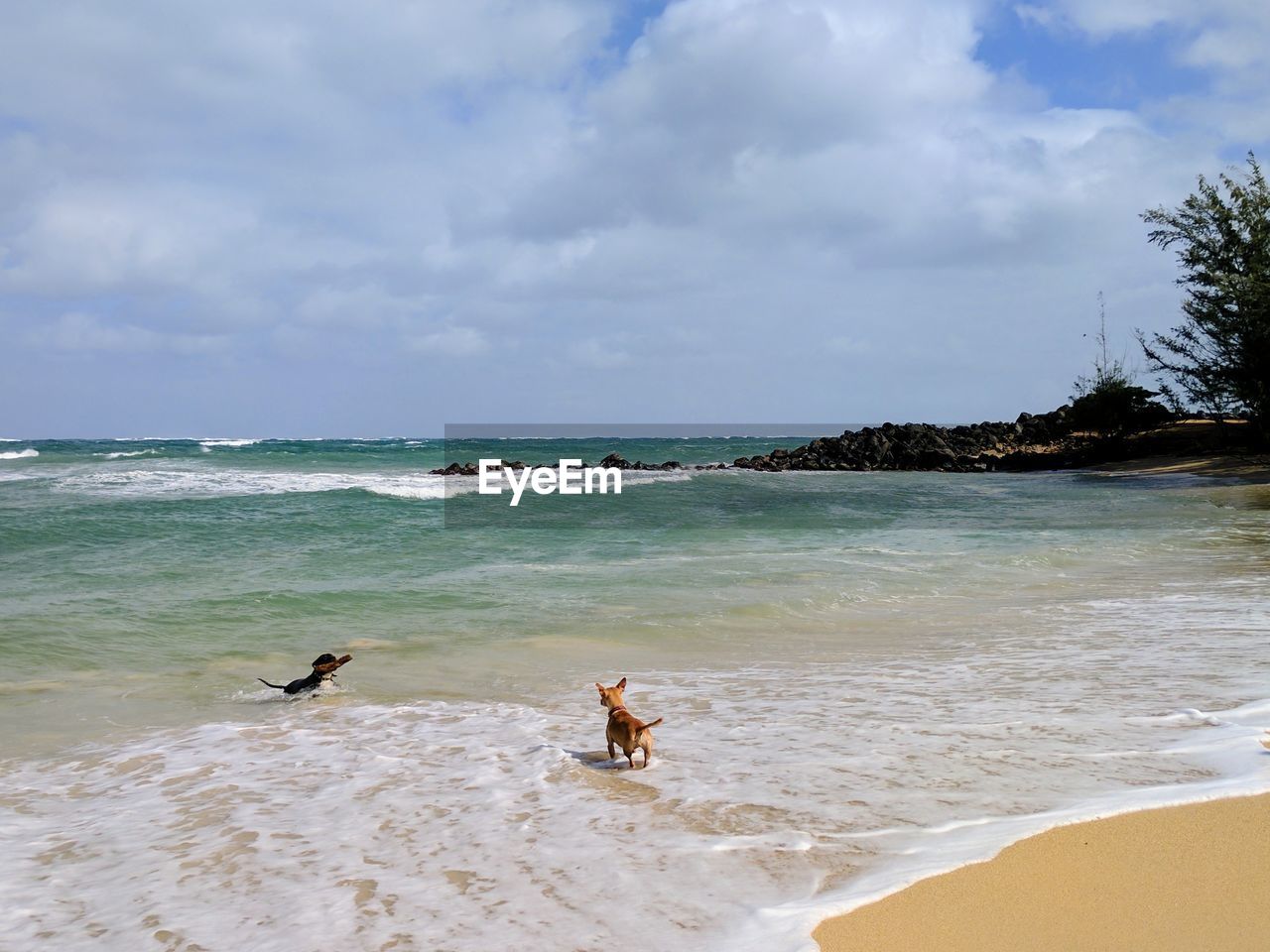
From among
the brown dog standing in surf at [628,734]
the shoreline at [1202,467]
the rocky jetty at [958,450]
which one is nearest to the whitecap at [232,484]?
the rocky jetty at [958,450]

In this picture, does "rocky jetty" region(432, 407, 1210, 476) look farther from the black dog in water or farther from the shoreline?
the black dog in water

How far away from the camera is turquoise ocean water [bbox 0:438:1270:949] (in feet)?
10.5

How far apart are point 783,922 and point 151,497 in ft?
73.7

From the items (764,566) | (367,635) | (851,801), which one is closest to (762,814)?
(851,801)

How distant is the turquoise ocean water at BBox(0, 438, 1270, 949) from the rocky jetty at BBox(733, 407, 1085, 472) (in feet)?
80.7

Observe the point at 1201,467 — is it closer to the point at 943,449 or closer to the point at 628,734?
the point at 943,449

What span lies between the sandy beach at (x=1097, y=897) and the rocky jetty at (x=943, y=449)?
3561 cm

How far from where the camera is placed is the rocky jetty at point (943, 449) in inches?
1470

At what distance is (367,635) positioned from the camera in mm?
8531

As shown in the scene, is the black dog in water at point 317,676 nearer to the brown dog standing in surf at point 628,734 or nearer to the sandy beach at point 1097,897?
the brown dog standing in surf at point 628,734

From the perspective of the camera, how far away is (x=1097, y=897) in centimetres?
291

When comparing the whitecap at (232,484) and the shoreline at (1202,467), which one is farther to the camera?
the shoreline at (1202,467)

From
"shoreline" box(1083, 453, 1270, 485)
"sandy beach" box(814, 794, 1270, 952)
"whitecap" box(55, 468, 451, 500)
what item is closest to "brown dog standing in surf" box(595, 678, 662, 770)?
"sandy beach" box(814, 794, 1270, 952)

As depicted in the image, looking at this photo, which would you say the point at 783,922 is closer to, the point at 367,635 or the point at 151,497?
the point at 367,635
